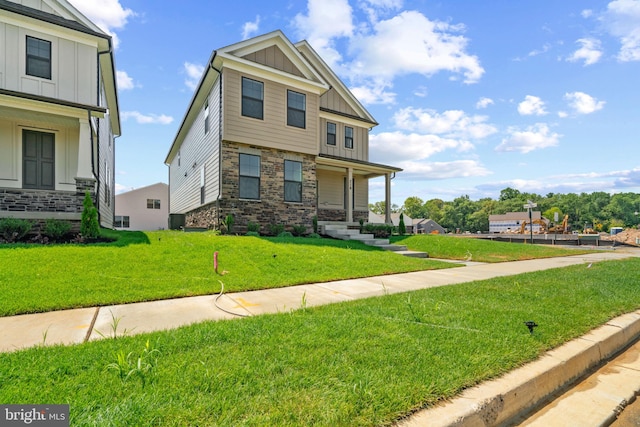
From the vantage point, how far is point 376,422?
1839 millimetres

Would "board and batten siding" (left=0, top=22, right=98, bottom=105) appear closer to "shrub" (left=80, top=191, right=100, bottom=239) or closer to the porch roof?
"shrub" (left=80, top=191, right=100, bottom=239)

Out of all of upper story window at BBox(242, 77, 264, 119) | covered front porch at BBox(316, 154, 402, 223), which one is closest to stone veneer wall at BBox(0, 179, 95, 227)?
upper story window at BBox(242, 77, 264, 119)

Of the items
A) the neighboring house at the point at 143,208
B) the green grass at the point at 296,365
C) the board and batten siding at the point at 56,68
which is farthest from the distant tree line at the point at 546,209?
the green grass at the point at 296,365

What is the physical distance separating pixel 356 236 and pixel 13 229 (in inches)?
387

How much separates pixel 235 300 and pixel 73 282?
247 cm

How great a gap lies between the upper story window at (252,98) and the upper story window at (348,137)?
5.55 meters

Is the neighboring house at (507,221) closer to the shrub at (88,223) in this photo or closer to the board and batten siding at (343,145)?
the board and batten siding at (343,145)

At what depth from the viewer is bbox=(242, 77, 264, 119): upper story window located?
11422 millimetres

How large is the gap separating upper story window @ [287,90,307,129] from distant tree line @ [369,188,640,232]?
228 ft

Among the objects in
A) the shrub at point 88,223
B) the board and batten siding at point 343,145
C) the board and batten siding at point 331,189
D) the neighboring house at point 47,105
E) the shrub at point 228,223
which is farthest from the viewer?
the board and batten siding at point 331,189

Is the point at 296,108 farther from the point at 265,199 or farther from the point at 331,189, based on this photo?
the point at 331,189

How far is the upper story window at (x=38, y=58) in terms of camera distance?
30.3 feet

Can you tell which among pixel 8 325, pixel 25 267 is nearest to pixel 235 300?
pixel 8 325

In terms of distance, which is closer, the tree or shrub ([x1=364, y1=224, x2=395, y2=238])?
shrub ([x1=364, y1=224, x2=395, y2=238])
